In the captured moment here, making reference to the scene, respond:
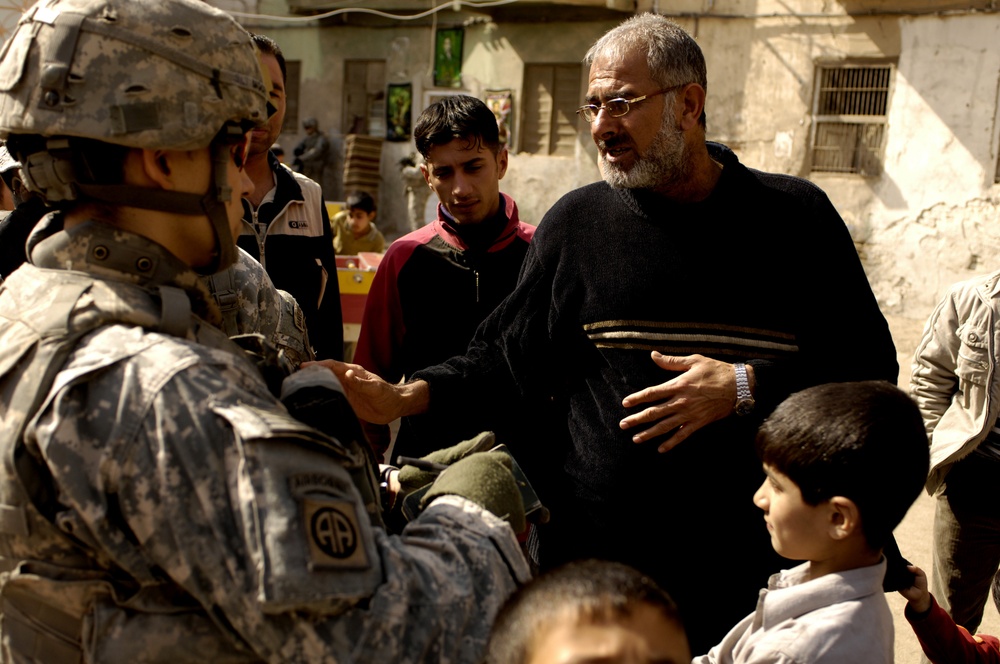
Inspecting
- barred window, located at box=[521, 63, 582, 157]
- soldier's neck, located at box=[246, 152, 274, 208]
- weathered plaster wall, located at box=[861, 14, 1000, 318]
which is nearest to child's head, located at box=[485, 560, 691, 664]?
soldier's neck, located at box=[246, 152, 274, 208]

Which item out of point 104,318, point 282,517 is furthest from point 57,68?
point 282,517

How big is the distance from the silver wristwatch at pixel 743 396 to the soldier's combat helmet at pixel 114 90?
1.42m

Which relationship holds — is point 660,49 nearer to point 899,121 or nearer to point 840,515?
point 840,515

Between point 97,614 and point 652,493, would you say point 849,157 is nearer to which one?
point 652,493

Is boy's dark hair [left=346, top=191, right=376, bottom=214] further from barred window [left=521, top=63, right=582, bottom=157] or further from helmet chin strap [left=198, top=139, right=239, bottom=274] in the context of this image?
helmet chin strap [left=198, top=139, right=239, bottom=274]

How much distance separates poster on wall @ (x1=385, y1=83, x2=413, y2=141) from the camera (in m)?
18.0

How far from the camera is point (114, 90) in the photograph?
5.31 ft

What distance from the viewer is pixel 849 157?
13.8 metres

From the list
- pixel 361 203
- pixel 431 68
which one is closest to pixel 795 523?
pixel 361 203

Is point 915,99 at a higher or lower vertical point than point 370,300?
higher

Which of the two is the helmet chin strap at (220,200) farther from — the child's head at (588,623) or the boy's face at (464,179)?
the boy's face at (464,179)

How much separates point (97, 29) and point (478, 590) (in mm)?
1153

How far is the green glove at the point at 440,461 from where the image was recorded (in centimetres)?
196

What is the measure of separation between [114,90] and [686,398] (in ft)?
5.19
